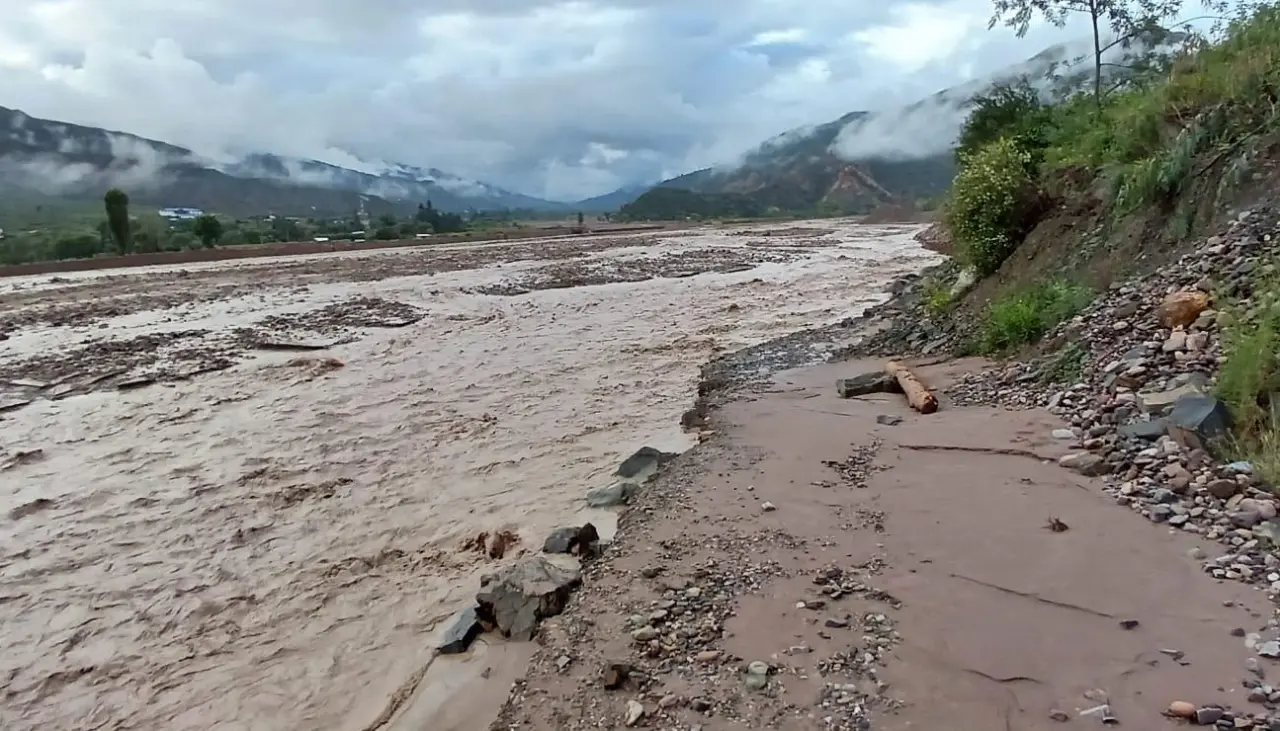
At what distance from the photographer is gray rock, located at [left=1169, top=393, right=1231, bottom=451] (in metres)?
6.05

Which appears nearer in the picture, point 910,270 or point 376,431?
point 376,431

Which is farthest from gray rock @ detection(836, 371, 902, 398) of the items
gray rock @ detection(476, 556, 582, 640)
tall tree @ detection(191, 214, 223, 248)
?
tall tree @ detection(191, 214, 223, 248)

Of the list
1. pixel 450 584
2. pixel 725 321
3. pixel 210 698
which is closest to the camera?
pixel 210 698

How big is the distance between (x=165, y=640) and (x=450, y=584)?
1913mm

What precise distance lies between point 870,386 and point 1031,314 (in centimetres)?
215

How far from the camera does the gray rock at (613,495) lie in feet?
24.9

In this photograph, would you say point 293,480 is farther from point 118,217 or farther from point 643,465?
point 118,217

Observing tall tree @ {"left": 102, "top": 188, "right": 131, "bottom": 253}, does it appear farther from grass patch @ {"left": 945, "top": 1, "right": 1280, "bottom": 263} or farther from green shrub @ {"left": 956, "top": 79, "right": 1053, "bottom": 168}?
grass patch @ {"left": 945, "top": 1, "right": 1280, "bottom": 263}

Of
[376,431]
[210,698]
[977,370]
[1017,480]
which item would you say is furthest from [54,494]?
[977,370]

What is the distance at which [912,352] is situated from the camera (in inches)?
497

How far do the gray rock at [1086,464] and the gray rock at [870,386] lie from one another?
3.61 meters

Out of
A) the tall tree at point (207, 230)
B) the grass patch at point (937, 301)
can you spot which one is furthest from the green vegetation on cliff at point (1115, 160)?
the tall tree at point (207, 230)

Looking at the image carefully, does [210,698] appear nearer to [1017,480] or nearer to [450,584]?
[450,584]

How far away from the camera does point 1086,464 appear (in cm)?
→ 655
